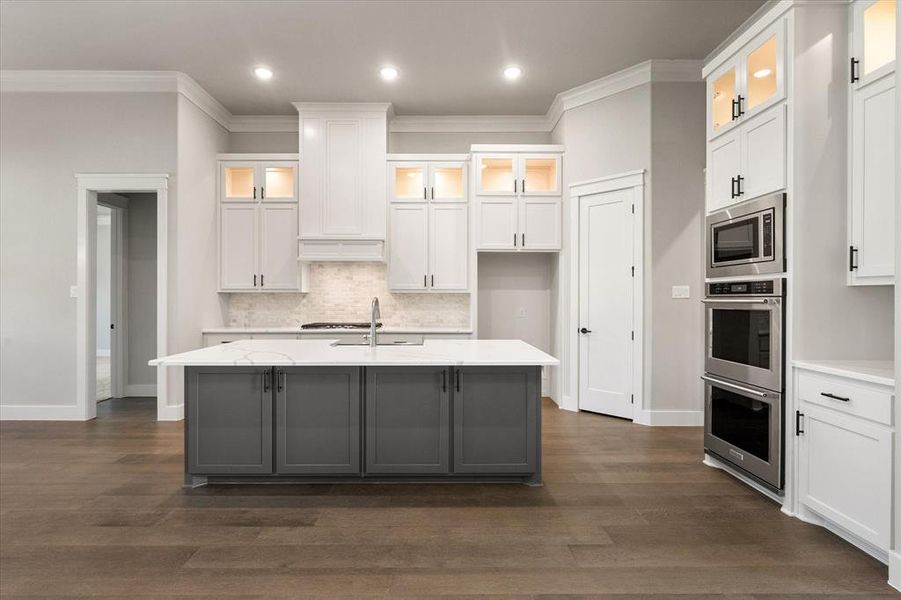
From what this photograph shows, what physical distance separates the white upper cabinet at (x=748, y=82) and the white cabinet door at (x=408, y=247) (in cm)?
311

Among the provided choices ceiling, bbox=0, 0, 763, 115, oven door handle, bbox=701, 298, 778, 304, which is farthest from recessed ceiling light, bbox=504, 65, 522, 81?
oven door handle, bbox=701, 298, 778, 304

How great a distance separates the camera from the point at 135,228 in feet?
20.4

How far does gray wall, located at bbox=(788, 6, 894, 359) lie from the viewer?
279cm

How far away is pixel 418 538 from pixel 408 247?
3748 millimetres

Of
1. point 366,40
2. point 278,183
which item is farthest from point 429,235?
point 366,40

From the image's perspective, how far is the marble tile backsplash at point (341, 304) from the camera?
6133 mm

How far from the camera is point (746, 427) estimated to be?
321cm

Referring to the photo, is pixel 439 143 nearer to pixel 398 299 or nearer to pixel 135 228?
pixel 398 299

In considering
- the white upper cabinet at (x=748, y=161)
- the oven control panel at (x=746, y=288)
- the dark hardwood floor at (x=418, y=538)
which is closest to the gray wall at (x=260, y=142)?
the dark hardwood floor at (x=418, y=538)

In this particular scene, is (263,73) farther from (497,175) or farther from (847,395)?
(847,395)

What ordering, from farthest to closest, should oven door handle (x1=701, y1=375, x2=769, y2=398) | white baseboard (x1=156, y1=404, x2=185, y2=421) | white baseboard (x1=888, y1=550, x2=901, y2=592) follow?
white baseboard (x1=156, y1=404, x2=185, y2=421)
oven door handle (x1=701, y1=375, x2=769, y2=398)
white baseboard (x1=888, y1=550, x2=901, y2=592)

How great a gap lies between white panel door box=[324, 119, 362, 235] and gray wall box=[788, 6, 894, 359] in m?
4.12

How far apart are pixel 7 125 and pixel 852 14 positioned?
6.99 metres

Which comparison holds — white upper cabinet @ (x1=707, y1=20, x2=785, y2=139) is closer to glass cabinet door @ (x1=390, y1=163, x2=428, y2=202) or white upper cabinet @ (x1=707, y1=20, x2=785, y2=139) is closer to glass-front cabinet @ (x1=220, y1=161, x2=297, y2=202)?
glass cabinet door @ (x1=390, y1=163, x2=428, y2=202)
